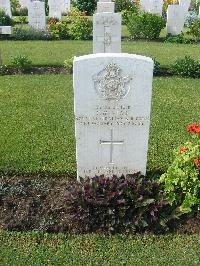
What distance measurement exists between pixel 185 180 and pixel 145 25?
13704mm

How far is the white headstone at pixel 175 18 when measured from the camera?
1805 cm

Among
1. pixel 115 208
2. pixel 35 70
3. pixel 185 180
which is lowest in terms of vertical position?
pixel 115 208

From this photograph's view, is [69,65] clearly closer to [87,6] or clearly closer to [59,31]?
[59,31]

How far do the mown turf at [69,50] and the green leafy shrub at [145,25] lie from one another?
2.63 feet

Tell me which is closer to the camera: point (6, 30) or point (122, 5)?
point (6, 30)

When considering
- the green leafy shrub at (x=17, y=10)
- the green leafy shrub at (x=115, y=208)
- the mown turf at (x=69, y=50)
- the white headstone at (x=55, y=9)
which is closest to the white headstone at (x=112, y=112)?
the green leafy shrub at (x=115, y=208)

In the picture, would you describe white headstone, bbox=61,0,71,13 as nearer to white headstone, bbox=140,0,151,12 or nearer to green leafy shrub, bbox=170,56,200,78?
white headstone, bbox=140,0,151,12

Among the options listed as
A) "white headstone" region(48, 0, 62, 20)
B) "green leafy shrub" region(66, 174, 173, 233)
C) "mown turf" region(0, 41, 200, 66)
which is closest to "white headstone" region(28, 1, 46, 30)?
"mown turf" region(0, 41, 200, 66)

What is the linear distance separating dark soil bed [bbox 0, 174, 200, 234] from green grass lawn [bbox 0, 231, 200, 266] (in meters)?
0.17

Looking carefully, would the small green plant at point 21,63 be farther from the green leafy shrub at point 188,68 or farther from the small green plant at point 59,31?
the small green plant at point 59,31

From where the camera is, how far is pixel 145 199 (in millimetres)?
5289

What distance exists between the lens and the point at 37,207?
5527mm

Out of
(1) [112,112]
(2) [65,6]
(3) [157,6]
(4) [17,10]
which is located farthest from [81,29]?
(1) [112,112]

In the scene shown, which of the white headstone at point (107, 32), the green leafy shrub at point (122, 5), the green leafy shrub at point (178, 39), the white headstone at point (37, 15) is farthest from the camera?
the green leafy shrub at point (122, 5)
